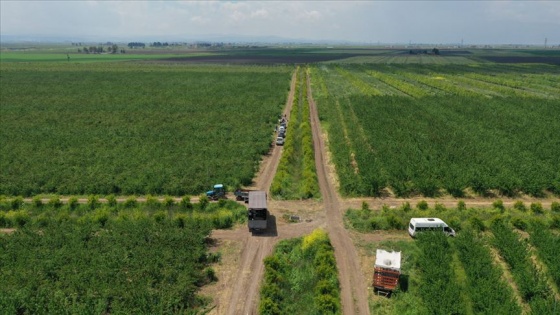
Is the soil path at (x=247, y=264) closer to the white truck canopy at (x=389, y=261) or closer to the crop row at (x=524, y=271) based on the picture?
the white truck canopy at (x=389, y=261)

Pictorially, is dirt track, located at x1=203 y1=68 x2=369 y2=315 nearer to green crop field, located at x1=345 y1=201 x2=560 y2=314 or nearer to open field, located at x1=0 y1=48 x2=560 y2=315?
open field, located at x1=0 y1=48 x2=560 y2=315

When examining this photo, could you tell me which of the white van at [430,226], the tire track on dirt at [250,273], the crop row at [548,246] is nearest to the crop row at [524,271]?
the crop row at [548,246]

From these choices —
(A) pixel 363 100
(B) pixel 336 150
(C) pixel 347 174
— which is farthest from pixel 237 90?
(C) pixel 347 174

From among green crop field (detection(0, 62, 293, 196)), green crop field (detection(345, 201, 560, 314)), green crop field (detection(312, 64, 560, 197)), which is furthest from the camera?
green crop field (detection(0, 62, 293, 196))

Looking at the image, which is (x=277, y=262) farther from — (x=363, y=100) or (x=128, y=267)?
(x=363, y=100)

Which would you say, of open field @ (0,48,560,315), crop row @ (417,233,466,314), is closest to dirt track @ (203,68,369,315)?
open field @ (0,48,560,315)

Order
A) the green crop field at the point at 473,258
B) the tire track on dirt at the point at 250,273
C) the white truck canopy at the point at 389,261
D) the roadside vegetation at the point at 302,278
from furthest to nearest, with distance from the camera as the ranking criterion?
the white truck canopy at the point at 389,261
the tire track on dirt at the point at 250,273
the roadside vegetation at the point at 302,278
the green crop field at the point at 473,258

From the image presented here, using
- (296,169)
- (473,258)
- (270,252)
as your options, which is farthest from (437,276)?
(296,169)
